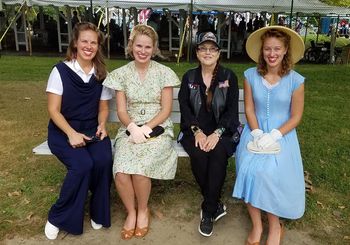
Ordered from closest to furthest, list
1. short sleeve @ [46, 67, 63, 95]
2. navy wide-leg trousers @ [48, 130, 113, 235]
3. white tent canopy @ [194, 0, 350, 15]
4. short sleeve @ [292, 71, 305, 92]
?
navy wide-leg trousers @ [48, 130, 113, 235]
short sleeve @ [292, 71, 305, 92]
short sleeve @ [46, 67, 63, 95]
white tent canopy @ [194, 0, 350, 15]

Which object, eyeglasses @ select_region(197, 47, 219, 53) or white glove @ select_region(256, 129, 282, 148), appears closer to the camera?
white glove @ select_region(256, 129, 282, 148)

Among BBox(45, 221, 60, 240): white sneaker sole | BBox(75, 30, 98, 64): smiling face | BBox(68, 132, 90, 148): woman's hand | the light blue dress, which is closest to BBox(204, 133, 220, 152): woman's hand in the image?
the light blue dress

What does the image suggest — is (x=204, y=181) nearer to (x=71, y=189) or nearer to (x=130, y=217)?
(x=130, y=217)

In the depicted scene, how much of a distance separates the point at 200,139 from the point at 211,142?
102mm

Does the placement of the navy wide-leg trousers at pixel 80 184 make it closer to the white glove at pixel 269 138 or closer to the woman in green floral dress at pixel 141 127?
the woman in green floral dress at pixel 141 127

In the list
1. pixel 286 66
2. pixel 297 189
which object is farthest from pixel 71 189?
pixel 286 66

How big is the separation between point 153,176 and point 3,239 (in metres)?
1.28

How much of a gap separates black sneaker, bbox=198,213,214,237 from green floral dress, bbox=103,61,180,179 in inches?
17.1

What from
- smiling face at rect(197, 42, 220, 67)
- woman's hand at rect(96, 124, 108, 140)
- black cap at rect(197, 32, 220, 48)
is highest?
black cap at rect(197, 32, 220, 48)

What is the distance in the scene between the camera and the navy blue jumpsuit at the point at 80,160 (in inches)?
125

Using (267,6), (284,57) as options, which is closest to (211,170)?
(284,57)

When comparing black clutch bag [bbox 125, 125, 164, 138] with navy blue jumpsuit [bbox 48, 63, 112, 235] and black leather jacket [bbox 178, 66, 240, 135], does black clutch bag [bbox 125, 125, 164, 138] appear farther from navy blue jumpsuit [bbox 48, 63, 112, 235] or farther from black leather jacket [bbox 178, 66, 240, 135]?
navy blue jumpsuit [bbox 48, 63, 112, 235]

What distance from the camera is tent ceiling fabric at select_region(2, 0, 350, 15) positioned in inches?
549

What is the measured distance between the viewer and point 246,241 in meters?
3.23
